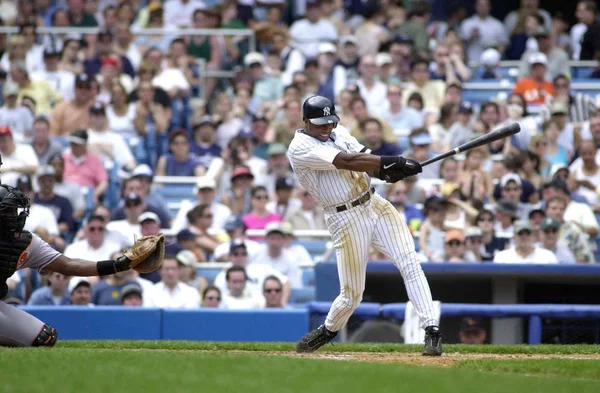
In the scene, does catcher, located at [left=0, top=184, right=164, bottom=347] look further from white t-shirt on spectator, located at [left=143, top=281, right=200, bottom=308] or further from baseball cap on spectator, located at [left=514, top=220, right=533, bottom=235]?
baseball cap on spectator, located at [left=514, top=220, right=533, bottom=235]

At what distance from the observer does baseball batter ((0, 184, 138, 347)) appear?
8375mm

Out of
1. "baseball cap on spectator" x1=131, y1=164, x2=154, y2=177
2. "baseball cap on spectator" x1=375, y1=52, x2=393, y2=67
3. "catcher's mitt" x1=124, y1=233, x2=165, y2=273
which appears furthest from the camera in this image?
"baseball cap on spectator" x1=375, y1=52, x2=393, y2=67

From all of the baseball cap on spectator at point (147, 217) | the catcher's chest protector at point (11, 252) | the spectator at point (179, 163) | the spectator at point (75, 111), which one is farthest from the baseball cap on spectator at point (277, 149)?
the catcher's chest protector at point (11, 252)

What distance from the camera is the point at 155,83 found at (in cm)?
1631

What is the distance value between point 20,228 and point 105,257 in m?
4.27

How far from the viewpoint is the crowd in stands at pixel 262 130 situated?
12.9m

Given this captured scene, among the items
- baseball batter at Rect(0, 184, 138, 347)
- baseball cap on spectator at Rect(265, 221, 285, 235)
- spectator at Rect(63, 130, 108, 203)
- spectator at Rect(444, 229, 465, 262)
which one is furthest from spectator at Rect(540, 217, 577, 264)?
baseball batter at Rect(0, 184, 138, 347)

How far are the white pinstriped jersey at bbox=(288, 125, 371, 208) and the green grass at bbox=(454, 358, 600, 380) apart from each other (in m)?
1.39

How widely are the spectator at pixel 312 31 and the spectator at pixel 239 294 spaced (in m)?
6.18

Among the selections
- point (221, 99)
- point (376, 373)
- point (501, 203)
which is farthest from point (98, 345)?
point (221, 99)

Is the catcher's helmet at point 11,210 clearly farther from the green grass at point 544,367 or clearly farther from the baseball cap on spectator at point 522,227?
the baseball cap on spectator at point 522,227

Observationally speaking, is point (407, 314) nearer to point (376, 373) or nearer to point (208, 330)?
point (208, 330)

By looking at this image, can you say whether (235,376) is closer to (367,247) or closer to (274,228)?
(367,247)

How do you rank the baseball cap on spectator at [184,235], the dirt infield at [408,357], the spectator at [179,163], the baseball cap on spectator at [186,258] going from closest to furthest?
1. the dirt infield at [408,357]
2. the baseball cap on spectator at [186,258]
3. the baseball cap on spectator at [184,235]
4. the spectator at [179,163]
